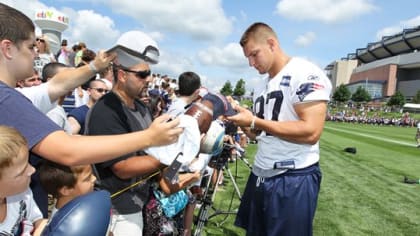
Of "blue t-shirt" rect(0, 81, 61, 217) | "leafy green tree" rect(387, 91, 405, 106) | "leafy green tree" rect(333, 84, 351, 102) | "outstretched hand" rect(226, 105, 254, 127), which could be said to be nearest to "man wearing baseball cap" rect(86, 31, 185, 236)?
"blue t-shirt" rect(0, 81, 61, 217)

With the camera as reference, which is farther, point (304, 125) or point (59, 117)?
point (59, 117)

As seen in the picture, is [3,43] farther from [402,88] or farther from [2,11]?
[402,88]

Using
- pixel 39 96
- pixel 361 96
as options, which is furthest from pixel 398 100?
pixel 39 96

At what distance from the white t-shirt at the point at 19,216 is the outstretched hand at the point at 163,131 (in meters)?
0.91

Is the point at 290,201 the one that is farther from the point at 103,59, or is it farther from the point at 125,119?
the point at 103,59

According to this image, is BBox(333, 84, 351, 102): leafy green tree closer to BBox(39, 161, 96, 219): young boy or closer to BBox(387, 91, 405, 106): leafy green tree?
BBox(387, 91, 405, 106): leafy green tree

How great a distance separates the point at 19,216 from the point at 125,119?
37.0 inches

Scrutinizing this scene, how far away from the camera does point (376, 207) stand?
834cm

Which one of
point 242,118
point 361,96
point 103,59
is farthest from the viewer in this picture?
point 361,96

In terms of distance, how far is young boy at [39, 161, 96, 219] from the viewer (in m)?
2.26

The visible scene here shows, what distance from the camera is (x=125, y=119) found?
2.64 m

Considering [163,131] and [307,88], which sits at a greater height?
[307,88]

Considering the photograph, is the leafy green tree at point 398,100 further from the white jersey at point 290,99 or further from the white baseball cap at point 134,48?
the white baseball cap at point 134,48

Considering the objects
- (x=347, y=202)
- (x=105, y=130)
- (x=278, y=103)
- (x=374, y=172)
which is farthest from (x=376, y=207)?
(x=105, y=130)
